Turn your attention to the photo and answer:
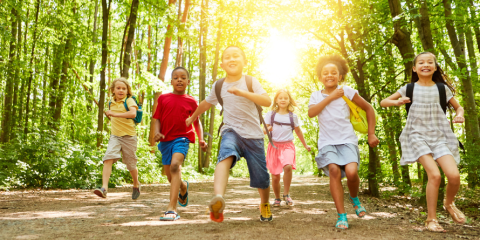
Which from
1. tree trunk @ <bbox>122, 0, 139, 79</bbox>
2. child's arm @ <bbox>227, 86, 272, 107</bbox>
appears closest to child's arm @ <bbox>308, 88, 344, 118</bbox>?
child's arm @ <bbox>227, 86, 272, 107</bbox>

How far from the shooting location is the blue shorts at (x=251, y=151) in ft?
13.7

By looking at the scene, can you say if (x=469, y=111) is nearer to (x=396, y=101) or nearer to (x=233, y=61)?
(x=396, y=101)

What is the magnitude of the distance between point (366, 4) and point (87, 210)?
25.3ft

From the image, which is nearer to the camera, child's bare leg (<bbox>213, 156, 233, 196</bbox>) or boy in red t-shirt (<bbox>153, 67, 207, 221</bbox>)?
child's bare leg (<bbox>213, 156, 233, 196</bbox>)

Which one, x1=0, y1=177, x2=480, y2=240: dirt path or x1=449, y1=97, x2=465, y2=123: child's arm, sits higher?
x1=449, y1=97, x2=465, y2=123: child's arm

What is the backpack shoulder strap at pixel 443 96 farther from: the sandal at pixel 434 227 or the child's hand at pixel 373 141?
the sandal at pixel 434 227

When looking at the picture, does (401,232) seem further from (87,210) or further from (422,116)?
(87,210)

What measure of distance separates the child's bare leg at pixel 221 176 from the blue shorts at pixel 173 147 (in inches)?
59.1

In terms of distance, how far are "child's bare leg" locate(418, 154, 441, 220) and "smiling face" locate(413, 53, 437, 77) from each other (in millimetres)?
1112

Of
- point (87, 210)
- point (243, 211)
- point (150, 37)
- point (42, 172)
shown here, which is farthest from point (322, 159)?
point (150, 37)

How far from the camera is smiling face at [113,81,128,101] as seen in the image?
692 centimetres

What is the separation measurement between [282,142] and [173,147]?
8.60 feet

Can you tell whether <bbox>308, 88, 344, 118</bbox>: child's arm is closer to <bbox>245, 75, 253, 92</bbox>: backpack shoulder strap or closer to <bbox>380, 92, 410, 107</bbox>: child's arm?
<bbox>380, 92, 410, 107</bbox>: child's arm

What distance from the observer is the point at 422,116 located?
4.71 meters
